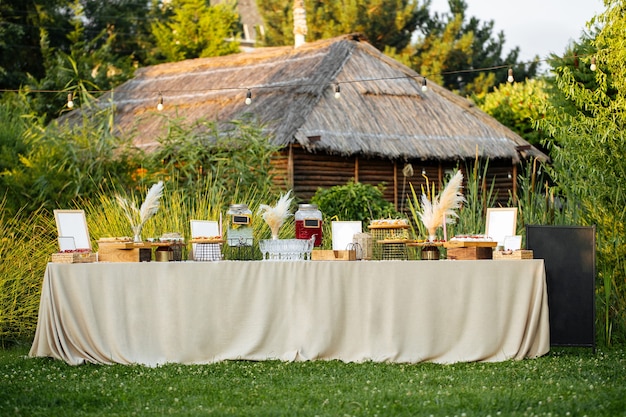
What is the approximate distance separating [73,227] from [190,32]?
1996 centimetres

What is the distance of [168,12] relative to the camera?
2747cm

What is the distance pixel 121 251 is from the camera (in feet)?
24.0

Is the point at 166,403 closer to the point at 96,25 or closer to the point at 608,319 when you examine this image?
the point at 608,319

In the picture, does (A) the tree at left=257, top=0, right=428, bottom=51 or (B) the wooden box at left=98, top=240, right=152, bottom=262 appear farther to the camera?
(A) the tree at left=257, top=0, right=428, bottom=51

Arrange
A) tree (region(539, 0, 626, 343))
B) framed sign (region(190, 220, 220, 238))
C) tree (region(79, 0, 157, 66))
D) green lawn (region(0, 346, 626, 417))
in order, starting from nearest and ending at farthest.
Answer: green lawn (region(0, 346, 626, 417)), framed sign (region(190, 220, 220, 238)), tree (region(539, 0, 626, 343)), tree (region(79, 0, 157, 66))

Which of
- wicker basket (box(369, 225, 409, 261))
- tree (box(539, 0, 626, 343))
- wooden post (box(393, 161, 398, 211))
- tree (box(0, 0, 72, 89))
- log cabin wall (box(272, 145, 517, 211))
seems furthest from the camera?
tree (box(0, 0, 72, 89))

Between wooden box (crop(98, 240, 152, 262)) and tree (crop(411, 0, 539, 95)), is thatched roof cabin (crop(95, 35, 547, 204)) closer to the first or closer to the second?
wooden box (crop(98, 240, 152, 262))

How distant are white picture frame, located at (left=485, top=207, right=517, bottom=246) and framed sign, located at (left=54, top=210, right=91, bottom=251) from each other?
274 centimetres

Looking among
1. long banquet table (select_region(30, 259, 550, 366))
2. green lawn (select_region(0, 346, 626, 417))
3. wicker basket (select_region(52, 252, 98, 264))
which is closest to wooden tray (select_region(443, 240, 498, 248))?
long banquet table (select_region(30, 259, 550, 366))

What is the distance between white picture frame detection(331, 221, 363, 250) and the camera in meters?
7.33

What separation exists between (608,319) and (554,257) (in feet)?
3.78

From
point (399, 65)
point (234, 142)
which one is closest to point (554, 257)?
point (234, 142)

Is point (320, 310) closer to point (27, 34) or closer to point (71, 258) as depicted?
point (71, 258)

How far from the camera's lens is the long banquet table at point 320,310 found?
697cm
